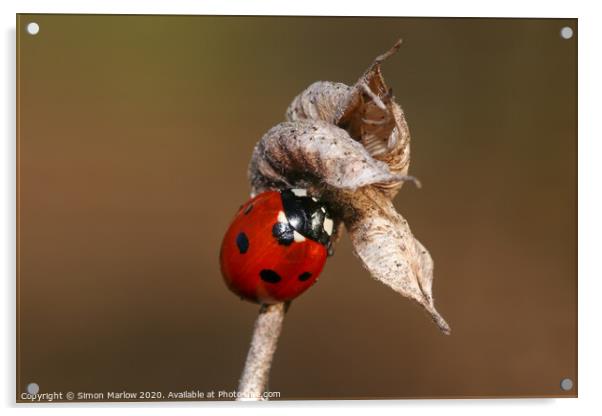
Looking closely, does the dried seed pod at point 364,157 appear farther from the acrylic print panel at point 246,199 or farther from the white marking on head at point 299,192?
the acrylic print panel at point 246,199

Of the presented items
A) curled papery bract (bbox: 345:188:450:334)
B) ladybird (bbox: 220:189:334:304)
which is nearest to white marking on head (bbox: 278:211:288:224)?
ladybird (bbox: 220:189:334:304)

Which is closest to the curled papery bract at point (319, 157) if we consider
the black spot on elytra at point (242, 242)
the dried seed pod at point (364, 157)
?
the dried seed pod at point (364, 157)

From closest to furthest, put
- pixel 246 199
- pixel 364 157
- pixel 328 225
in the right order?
pixel 364 157 → pixel 328 225 → pixel 246 199

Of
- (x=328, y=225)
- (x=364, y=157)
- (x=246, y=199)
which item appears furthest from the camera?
(x=246, y=199)

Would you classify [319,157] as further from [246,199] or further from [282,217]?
[246,199]

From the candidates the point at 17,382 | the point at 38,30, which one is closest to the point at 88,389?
the point at 17,382

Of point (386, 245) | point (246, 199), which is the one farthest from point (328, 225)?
point (246, 199)

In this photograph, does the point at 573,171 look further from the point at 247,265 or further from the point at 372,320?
the point at 247,265
